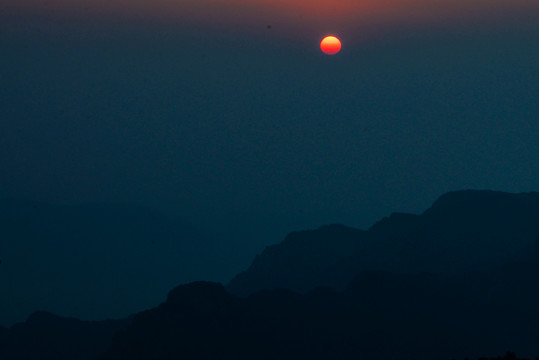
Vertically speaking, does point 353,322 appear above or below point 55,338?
below

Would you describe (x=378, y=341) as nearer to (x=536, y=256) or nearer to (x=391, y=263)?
(x=536, y=256)

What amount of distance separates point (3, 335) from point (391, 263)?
102 metres

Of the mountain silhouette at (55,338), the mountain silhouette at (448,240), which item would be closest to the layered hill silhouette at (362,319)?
the mountain silhouette at (448,240)

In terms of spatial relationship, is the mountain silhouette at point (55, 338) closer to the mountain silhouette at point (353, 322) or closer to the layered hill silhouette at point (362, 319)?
the layered hill silhouette at point (362, 319)

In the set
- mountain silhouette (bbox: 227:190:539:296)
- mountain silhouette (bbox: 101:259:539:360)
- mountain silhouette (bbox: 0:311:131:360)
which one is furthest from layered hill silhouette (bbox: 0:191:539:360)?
mountain silhouette (bbox: 0:311:131:360)

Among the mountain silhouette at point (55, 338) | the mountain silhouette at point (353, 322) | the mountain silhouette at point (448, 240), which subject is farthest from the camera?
the mountain silhouette at point (448, 240)

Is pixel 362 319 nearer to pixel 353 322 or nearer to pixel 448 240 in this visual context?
pixel 353 322

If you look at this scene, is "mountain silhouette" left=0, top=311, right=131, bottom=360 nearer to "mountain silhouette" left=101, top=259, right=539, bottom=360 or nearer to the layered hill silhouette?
the layered hill silhouette

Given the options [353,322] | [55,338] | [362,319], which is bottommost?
[353,322]

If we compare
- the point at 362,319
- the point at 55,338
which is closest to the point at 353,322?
the point at 362,319

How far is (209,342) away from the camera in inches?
4542

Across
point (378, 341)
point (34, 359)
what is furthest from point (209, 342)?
point (34, 359)

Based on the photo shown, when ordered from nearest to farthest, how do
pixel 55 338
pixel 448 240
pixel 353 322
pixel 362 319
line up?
pixel 353 322 → pixel 362 319 → pixel 55 338 → pixel 448 240

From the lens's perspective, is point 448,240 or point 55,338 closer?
point 55,338
